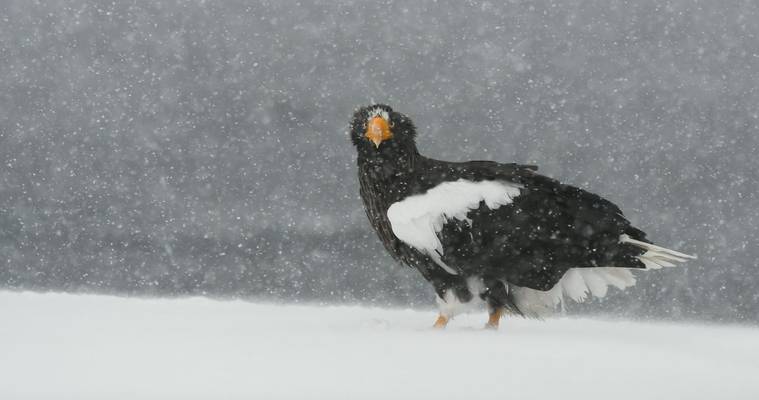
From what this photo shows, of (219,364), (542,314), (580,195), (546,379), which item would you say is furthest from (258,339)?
(580,195)

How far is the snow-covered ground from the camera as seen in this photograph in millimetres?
3379

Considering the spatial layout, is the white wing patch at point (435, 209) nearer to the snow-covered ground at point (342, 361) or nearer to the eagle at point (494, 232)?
the eagle at point (494, 232)

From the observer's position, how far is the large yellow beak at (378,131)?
4.96 m

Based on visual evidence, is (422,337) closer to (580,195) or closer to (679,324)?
(580,195)

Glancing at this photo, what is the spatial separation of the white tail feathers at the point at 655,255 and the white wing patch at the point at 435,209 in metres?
0.80

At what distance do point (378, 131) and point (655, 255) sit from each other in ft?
6.15

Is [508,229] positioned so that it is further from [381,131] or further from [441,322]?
[381,131]

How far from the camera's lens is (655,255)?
4918mm

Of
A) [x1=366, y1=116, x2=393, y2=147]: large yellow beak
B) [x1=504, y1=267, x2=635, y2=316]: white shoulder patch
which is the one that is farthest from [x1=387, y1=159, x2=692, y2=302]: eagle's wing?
[x1=366, y1=116, x2=393, y2=147]: large yellow beak

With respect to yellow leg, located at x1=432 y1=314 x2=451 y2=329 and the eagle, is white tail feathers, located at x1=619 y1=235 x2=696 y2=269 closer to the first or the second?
the eagle

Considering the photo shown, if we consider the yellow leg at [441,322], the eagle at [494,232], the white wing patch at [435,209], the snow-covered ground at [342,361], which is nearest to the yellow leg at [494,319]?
the eagle at [494,232]

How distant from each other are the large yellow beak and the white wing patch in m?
0.42

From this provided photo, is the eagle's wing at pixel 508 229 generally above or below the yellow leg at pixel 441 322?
above

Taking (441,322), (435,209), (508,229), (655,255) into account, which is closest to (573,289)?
(655,255)
